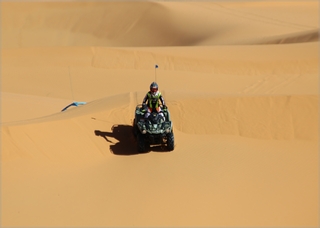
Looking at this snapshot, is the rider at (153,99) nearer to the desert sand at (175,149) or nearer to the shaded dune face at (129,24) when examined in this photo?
the desert sand at (175,149)

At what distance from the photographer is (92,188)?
9.15m

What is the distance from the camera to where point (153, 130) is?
33.1 feet

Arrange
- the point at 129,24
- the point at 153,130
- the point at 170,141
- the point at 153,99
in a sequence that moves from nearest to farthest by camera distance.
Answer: the point at 153,130
the point at 170,141
the point at 153,99
the point at 129,24

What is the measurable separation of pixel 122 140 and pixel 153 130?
137 cm

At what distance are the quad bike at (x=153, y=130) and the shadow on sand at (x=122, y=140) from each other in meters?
0.29

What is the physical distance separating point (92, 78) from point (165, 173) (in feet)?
39.8

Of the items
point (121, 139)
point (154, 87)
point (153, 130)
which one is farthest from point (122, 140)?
point (154, 87)

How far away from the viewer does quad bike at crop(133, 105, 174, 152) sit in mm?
10112

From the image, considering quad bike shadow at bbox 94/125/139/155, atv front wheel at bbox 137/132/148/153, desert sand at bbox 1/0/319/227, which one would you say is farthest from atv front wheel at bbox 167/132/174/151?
quad bike shadow at bbox 94/125/139/155

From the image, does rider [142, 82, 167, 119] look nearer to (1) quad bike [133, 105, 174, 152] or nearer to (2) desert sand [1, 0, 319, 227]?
(1) quad bike [133, 105, 174, 152]

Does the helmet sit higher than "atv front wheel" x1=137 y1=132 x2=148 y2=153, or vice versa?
the helmet

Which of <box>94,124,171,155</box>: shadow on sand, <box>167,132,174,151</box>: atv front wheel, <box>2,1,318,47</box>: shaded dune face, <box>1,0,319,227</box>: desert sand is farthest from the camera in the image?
<box>2,1,318,47</box>: shaded dune face

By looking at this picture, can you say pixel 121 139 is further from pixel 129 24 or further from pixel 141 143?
pixel 129 24

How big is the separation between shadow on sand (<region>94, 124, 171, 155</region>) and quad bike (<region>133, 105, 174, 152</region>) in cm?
29
